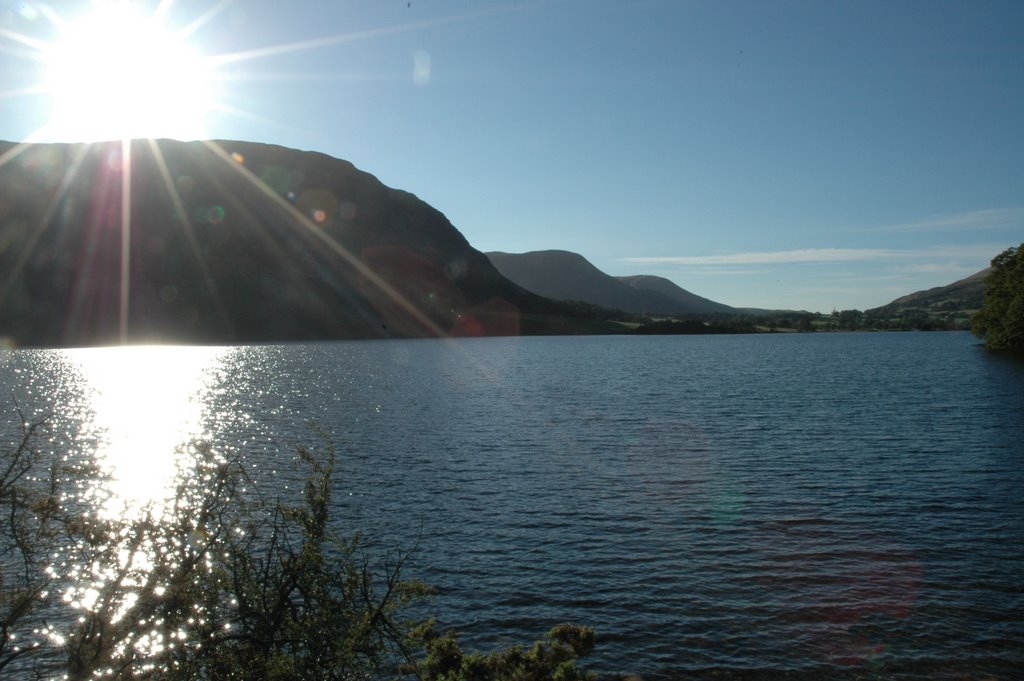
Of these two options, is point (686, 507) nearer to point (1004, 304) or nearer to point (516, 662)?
point (516, 662)

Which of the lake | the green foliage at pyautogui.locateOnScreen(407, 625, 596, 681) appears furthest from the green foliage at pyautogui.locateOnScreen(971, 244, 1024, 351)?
the green foliage at pyautogui.locateOnScreen(407, 625, 596, 681)

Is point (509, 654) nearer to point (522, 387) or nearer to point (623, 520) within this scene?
point (623, 520)

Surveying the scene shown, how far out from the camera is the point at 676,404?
67.1 m

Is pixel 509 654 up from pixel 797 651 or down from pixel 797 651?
up

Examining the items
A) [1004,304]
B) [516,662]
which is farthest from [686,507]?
[1004,304]

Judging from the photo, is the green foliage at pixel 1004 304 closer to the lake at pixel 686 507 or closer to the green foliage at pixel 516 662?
the lake at pixel 686 507

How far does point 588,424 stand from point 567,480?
1987 centimetres

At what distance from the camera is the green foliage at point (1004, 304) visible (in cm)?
11131

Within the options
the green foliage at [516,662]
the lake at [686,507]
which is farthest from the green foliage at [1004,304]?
the green foliage at [516,662]

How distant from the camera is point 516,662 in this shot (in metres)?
15.2

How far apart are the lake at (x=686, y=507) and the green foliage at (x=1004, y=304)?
45.4 meters

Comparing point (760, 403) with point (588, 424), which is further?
point (760, 403)

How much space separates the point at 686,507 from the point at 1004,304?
374 feet

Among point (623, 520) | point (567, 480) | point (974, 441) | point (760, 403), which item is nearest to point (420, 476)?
point (567, 480)
